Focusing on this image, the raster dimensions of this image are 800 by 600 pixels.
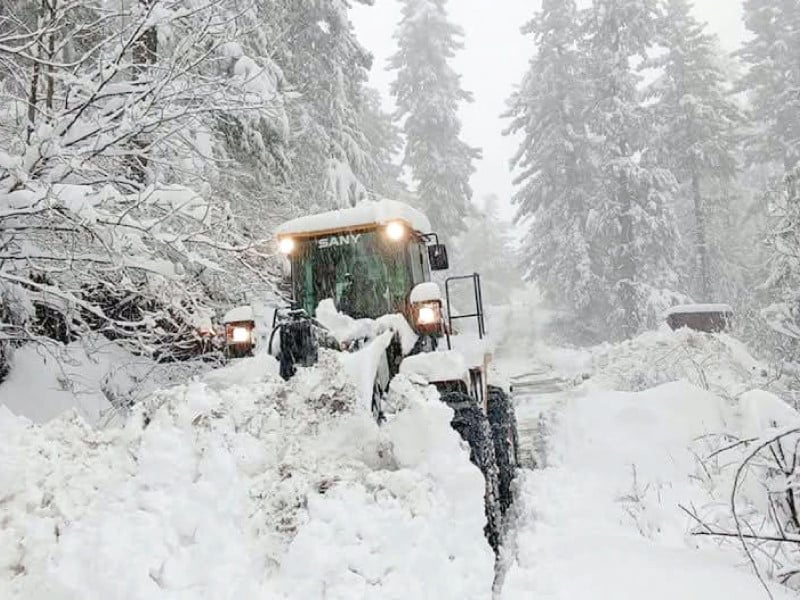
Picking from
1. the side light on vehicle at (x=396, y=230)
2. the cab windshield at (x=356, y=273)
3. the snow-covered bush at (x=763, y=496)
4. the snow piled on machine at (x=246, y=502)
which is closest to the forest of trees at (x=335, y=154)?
the cab windshield at (x=356, y=273)

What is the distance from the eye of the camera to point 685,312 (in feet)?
54.5

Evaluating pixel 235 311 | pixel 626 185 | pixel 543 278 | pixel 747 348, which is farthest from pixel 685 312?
pixel 235 311

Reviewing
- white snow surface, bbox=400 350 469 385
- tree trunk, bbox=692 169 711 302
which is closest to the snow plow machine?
white snow surface, bbox=400 350 469 385

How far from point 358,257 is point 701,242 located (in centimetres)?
2339

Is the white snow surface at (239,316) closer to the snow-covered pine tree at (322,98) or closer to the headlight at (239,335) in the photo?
the headlight at (239,335)

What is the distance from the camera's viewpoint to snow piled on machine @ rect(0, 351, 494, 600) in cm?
207

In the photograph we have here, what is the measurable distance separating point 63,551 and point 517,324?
2809 cm

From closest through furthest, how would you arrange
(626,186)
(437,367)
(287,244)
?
(437,367), (287,244), (626,186)

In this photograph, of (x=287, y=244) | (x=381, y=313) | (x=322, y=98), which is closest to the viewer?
(x=381, y=313)

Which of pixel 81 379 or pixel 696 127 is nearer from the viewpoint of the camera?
pixel 81 379

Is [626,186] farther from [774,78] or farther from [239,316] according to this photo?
[239,316]

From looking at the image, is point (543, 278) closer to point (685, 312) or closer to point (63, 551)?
point (685, 312)

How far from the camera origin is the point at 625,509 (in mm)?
5129

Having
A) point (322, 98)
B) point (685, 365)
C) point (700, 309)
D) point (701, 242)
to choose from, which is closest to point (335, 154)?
point (322, 98)
